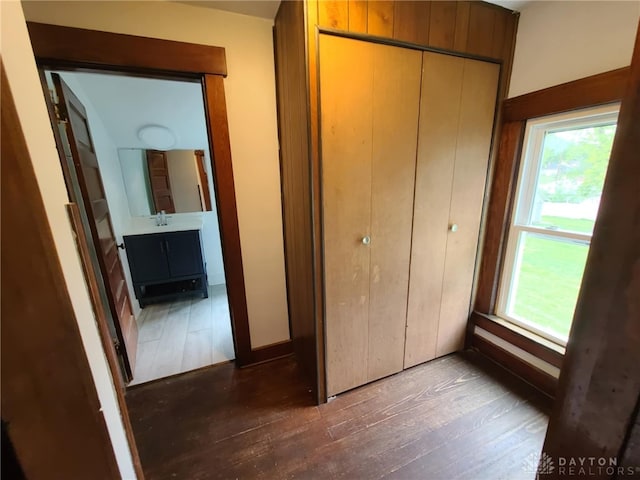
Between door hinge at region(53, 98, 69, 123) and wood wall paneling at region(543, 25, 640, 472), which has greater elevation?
door hinge at region(53, 98, 69, 123)

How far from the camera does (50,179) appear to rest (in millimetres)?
643

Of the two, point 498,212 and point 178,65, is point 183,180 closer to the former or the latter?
point 178,65

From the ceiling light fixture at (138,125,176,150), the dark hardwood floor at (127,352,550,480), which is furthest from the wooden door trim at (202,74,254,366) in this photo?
the ceiling light fixture at (138,125,176,150)

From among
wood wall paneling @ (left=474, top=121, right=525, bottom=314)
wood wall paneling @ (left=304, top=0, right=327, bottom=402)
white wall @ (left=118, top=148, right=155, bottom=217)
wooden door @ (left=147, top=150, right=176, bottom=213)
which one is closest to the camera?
wood wall paneling @ (left=304, top=0, right=327, bottom=402)

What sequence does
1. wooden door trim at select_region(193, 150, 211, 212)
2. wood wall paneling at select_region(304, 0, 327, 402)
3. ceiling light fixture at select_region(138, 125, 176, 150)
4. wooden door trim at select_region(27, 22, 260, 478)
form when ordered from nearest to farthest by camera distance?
wood wall paneling at select_region(304, 0, 327, 402), wooden door trim at select_region(27, 22, 260, 478), ceiling light fixture at select_region(138, 125, 176, 150), wooden door trim at select_region(193, 150, 211, 212)

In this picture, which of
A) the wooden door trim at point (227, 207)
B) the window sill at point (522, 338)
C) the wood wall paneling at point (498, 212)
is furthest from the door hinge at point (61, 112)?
the window sill at point (522, 338)

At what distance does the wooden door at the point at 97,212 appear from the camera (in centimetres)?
144

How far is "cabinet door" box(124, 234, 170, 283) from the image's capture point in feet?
8.63

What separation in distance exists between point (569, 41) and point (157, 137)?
11.3 ft

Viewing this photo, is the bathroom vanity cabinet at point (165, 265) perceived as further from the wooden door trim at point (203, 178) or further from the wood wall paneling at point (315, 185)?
the wood wall paneling at point (315, 185)

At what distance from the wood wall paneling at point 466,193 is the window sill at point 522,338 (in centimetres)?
13

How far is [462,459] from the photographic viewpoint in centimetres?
127

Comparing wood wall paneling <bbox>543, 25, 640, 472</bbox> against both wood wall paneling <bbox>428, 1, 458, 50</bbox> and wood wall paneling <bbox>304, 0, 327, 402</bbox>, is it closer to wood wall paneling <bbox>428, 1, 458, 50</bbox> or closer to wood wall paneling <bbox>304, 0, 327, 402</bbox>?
wood wall paneling <bbox>304, 0, 327, 402</bbox>

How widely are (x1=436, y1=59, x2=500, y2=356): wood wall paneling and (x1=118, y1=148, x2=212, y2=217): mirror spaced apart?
9.26 feet
